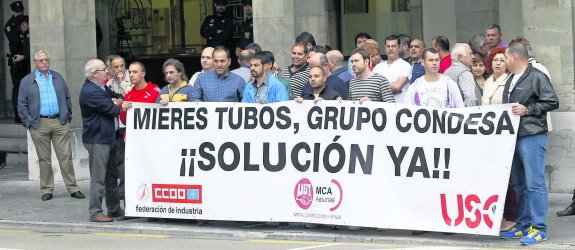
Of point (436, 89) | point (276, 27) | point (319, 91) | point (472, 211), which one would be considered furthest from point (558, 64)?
point (276, 27)

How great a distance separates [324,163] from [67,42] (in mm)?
6744

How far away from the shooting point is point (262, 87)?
1361 centimetres

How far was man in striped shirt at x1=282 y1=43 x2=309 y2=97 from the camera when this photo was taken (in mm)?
14349

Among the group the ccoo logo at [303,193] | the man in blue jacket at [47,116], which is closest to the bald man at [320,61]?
the ccoo logo at [303,193]

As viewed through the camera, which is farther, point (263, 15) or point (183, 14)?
point (183, 14)

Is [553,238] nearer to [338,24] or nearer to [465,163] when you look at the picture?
[465,163]

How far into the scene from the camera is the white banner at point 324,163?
12.1 metres

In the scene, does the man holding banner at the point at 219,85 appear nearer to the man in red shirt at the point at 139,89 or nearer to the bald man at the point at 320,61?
the man in red shirt at the point at 139,89

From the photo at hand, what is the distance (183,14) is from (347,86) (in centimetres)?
921

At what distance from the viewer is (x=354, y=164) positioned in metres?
12.8

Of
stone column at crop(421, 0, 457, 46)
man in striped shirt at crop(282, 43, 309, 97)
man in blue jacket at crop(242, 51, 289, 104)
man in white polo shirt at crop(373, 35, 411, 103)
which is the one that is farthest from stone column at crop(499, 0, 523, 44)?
man in blue jacket at crop(242, 51, 289, 104)

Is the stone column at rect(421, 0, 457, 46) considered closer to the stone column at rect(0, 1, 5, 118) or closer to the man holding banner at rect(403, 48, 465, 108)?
the man holding banner at rect(403, 48, 465, 108)

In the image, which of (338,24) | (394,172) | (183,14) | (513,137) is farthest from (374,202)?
(183,14)

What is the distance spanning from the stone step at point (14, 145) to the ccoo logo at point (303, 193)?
833 cm
